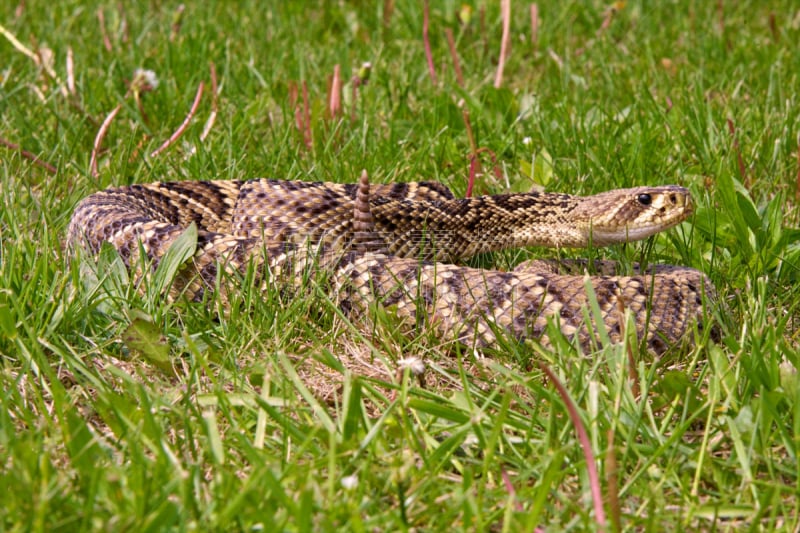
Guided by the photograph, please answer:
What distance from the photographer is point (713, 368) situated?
3029mm

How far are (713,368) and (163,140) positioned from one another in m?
3.53

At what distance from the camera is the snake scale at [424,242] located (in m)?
3.59

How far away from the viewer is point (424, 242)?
445 centimetres

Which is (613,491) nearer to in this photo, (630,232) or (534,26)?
(630,232)

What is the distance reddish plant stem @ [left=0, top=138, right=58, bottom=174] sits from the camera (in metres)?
5.02

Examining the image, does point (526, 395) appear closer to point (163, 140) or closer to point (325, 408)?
point (325, 408)

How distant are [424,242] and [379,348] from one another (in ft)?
3.13

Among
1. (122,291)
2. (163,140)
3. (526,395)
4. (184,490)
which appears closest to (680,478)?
(526,395)

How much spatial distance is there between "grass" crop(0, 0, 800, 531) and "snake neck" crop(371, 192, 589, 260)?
384 millimetres

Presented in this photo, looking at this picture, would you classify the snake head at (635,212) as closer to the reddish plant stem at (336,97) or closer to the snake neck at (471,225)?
the snake neck at (471,225)

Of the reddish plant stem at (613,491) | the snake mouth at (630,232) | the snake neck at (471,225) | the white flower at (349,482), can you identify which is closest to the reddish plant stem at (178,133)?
the snake neck at (471,225)

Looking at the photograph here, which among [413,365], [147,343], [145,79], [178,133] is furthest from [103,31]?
[413,365]

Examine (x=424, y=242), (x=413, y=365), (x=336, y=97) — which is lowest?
(x=424, y=242)

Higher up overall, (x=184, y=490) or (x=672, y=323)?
(x=184, y=490)
